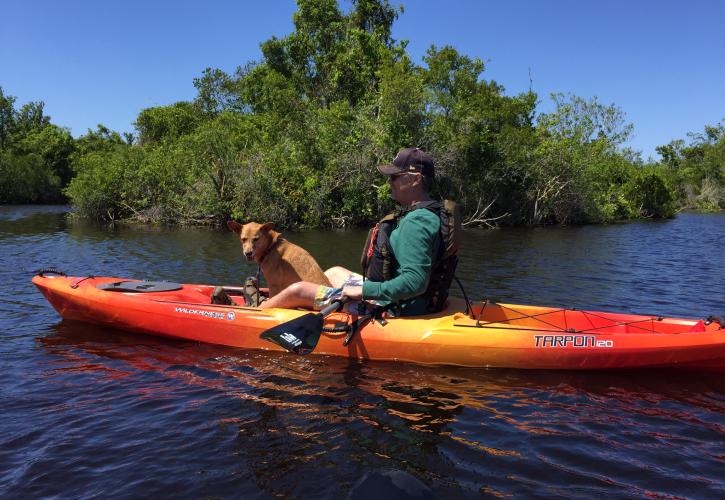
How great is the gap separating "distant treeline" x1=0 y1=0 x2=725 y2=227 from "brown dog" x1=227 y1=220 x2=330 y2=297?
58.6ft

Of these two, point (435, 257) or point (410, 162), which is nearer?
point (410, 162)

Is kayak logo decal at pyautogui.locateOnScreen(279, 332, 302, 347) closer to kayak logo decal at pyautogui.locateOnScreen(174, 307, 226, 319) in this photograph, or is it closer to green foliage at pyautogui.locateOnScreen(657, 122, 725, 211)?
kayak logo decal at pyautogui.locateOnScreen(174, 307, 226, 319)

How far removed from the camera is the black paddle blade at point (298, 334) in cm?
517

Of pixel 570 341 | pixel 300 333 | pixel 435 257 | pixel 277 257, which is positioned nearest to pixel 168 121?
pixel 277 257

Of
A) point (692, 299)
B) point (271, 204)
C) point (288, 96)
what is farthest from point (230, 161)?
point (692, 299)

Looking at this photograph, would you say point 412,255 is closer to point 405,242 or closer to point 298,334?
point 405,242

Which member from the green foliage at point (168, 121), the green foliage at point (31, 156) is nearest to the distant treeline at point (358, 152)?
the green foliage at point (168, 121)

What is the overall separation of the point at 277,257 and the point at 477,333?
8.75ft

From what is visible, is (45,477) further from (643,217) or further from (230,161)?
(643,217)

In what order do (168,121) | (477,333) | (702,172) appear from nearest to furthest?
(477,333), (168,121), (702,172)

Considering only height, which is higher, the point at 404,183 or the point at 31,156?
the point at 31,156

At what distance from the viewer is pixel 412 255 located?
4.97 m

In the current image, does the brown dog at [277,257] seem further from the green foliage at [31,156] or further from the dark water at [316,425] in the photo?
the green foliage at [31,156]

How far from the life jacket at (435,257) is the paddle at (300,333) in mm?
526
